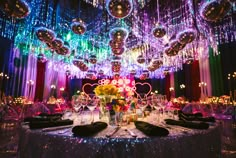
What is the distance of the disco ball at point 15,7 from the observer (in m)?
2.34

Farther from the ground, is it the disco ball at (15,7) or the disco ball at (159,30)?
the disco ball at (159,30)

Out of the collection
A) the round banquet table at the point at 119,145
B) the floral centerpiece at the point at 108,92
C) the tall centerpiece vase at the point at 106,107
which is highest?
the floral centerpiece at the point at 108,92

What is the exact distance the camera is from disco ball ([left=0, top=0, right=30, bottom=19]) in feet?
7.67

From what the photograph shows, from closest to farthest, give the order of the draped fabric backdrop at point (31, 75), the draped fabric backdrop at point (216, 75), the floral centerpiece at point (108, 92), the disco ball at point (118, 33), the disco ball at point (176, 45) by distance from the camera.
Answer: the floral centerpiece at point (108, 92) → the disco ball at point (118, 33) → the disco ball at point (176, 45) → the draped fabric backdrop at point (31, 75) → the draped fabric backdrop at point (216, 75)

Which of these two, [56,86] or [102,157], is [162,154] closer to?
[102,157]

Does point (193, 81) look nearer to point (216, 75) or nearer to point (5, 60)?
point (216, 75)

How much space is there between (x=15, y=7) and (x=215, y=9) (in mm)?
2831

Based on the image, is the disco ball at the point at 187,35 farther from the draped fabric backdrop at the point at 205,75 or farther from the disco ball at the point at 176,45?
the draped fabric backdrop at the point at 205,75

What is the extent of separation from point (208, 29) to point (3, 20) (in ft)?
24.3

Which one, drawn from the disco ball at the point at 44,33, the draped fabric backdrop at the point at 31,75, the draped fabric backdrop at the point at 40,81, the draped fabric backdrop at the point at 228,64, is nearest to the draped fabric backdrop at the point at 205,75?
the draped fabric backdrop at the point at 228,64

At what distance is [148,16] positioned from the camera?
20.7ft

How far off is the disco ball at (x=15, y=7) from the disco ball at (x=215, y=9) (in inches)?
104

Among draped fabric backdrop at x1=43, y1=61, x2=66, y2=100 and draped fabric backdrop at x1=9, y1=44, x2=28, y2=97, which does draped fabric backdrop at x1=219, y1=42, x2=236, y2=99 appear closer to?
draped fabric backdrop at x1=43, y1=61, x2=66, y2=100

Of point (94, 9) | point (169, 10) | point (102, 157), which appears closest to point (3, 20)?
point (94, 9)
